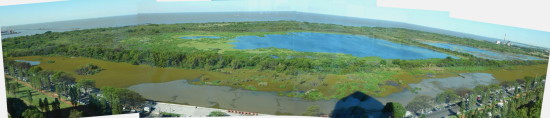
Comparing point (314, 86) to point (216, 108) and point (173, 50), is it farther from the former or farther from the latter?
point (173, 50)

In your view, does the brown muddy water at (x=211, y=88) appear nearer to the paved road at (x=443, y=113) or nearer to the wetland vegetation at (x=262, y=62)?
the wetland vegetation at (x=262, y=62)

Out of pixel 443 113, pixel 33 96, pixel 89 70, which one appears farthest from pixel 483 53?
pixel 33 96

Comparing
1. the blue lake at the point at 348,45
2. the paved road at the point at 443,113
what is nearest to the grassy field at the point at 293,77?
the blue lake at the point at 348,45

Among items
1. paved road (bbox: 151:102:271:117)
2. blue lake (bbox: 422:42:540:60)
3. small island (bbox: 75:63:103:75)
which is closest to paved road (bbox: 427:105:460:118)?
blue lake (bbox: 422:42:540:60)

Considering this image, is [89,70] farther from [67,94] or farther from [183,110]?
[183,110]

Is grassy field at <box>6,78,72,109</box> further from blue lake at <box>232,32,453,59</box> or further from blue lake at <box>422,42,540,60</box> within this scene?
blue lake at <box>422,42,540,60</box>

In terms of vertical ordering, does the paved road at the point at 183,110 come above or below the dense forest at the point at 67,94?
below
